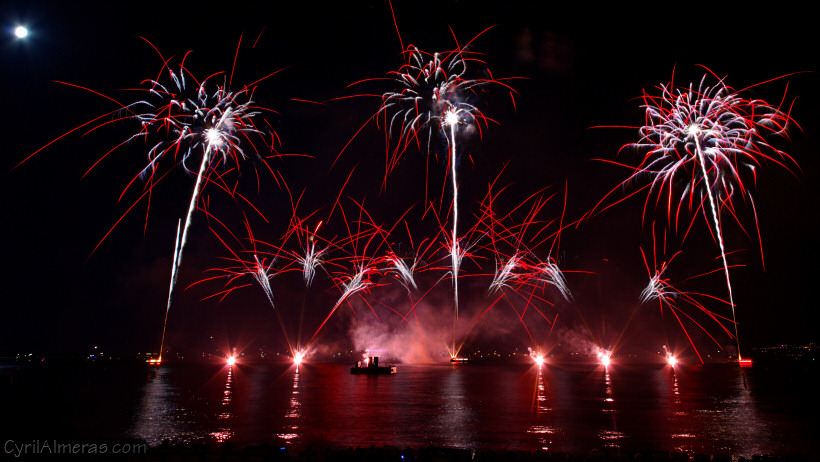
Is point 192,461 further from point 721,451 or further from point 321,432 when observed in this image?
point 721,451

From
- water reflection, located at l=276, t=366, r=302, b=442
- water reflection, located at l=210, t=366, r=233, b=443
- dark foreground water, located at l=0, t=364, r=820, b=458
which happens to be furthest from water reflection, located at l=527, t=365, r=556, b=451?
water reflection, located at l=210, t=366, r=233, b=443

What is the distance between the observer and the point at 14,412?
25.0 metres

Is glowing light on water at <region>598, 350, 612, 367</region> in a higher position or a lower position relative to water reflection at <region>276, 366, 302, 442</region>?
lower

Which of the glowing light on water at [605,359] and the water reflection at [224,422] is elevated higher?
the water reflection at [224,422]

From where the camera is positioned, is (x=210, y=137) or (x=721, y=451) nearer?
(x=721, y=451)

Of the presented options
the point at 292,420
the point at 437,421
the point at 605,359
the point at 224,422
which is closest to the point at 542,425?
the point at 437,421

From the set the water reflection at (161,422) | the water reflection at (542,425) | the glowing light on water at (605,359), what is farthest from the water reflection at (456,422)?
the glowing light on water at (605,359)

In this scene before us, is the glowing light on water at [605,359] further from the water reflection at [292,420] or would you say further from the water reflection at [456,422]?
the water reflection at [292,420]

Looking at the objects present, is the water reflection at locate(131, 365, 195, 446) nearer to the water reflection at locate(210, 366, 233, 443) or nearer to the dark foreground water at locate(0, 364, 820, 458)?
the dark foreground water at locate(0, 364, 820, 458)

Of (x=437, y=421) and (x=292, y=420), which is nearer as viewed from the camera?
(x=437, y=421)

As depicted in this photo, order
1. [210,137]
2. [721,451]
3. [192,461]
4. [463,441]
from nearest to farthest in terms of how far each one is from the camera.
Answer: [192,461], [721,451], [463,441], [210,137]

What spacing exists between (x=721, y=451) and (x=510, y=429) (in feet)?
23.8

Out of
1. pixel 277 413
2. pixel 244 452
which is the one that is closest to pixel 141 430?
pixel 277 413

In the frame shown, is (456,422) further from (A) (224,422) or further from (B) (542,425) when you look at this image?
(A) (224,422)
